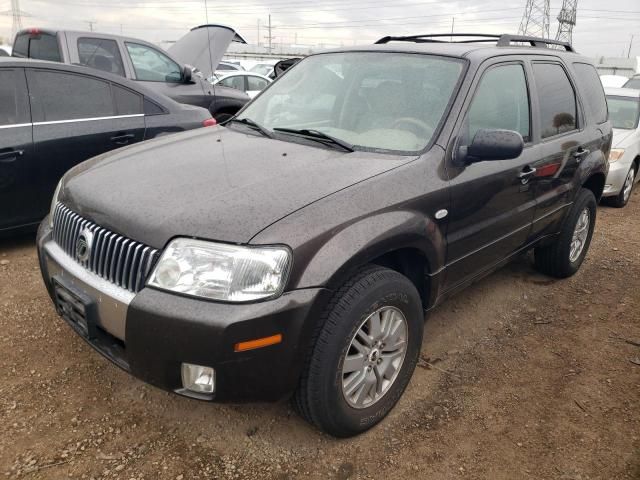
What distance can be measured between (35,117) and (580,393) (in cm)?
436

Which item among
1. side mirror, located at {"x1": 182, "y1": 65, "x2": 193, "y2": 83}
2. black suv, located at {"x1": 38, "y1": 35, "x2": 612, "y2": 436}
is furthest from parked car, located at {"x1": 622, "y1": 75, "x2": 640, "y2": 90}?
black suv, located at {"x1": 38, "y1": 35, "x2": 612, "y2": 436}

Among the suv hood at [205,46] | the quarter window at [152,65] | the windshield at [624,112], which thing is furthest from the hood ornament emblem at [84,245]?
the windshield at [624,112]

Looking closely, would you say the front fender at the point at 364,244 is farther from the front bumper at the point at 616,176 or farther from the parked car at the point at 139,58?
the parked car at the point at 139,58

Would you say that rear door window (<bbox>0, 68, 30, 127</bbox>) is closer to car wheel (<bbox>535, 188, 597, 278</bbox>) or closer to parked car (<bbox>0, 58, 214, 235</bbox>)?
parked car (<bbox>0, 58, 214, 235</bbox>)

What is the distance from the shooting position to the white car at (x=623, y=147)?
6965 mm

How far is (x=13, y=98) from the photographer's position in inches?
167

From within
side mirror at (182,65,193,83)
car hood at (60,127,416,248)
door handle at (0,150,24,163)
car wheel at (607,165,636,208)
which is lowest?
car wheel at (607,165,636,208)

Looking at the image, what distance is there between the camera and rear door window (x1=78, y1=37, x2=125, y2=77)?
22.3 feet

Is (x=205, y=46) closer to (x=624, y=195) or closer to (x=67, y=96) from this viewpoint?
(x=67, y=96)

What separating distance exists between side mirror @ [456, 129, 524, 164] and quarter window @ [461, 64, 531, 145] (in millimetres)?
154

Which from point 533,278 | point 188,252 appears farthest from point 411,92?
point 533,278

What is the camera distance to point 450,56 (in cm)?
310

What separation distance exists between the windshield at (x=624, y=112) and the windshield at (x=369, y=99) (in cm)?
577

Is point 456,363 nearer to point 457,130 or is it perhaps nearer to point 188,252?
point 457,130
